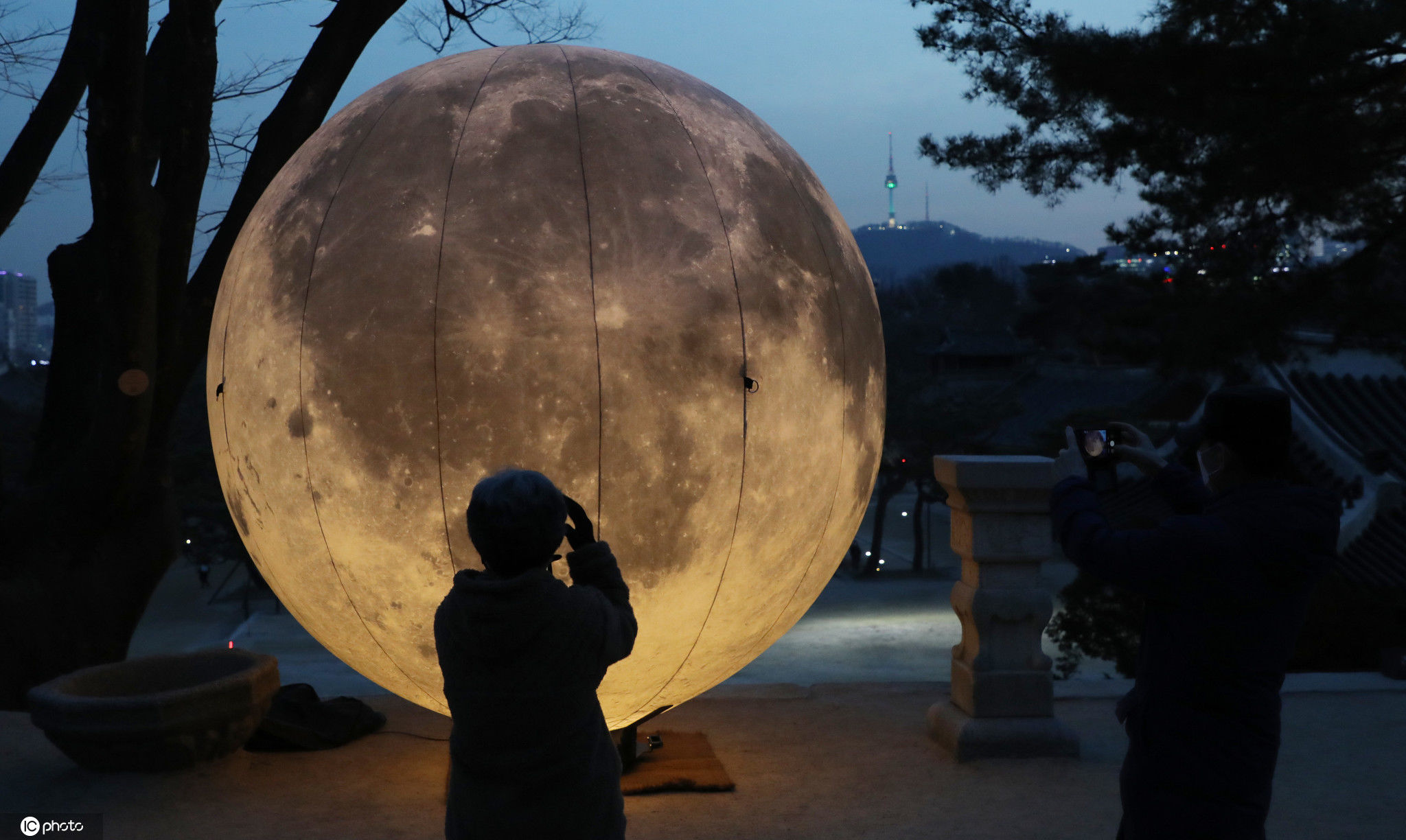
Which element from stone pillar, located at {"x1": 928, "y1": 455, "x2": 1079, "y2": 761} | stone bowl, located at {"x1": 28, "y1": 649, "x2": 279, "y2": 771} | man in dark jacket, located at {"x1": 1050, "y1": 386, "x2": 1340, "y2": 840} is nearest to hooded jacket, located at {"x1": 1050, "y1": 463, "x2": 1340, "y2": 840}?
man in dark jacket, located at {"x1": 1050, "y1": 386, "x2": 1340, "y2": 840}

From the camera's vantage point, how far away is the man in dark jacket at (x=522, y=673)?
2338mm

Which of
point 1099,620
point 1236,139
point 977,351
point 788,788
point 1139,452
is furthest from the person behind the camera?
point 977,351

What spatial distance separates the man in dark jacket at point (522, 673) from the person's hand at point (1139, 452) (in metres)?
1.44

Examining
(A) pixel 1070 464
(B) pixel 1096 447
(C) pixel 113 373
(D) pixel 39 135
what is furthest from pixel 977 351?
(A) pixel 1070 464

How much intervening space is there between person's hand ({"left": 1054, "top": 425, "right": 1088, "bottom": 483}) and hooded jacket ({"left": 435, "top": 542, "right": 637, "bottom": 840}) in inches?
46.4

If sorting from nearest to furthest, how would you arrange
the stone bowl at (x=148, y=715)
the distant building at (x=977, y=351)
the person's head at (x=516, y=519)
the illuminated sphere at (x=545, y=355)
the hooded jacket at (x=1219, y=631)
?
the person's head at (x=516, y=519) < the hooded jacket at (x=1219, y=631) < the illuminated sphere at (x=545, y=355) < the stone bowl at (x=148, y=715) < the distant building at (x=977, y=351)

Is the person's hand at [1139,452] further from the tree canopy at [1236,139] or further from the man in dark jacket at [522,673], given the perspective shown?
the tree canopy at [1236,139]

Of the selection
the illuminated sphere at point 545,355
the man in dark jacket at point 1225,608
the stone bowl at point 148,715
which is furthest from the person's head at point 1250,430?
the stone bowl at point 148,715

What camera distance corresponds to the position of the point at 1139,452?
2953 millimetres

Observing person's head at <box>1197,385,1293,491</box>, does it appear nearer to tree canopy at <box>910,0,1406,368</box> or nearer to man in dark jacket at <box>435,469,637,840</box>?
man in dark jacket at <box>435,469,637,840</box>

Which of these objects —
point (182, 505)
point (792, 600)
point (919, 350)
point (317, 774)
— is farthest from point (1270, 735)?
point (919, 350)

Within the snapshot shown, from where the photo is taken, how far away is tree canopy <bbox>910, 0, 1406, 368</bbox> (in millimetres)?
9680

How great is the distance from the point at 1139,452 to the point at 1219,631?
22.6 inches

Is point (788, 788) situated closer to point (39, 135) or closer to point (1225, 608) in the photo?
point (1225, 608)
